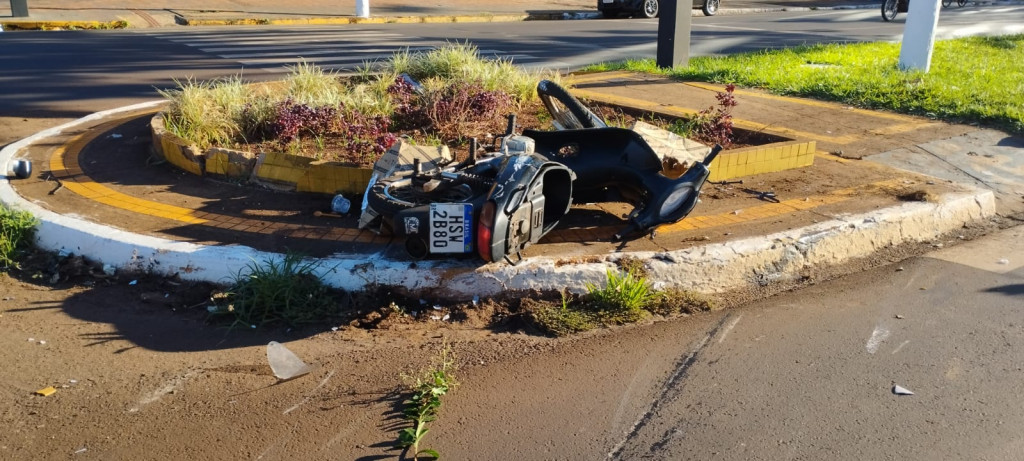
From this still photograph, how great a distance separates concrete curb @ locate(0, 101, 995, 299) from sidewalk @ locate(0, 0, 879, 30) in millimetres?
14967

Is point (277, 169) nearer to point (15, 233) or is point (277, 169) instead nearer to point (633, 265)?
point (15, 233)

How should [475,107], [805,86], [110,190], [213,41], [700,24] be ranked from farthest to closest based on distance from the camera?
[700,24], [213,41], [805,86], [475,107], [110,190]

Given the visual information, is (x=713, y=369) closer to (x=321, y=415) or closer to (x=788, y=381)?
(x=788, y=381)

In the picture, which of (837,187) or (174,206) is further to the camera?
(837,187)

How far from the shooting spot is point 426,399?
365 cm

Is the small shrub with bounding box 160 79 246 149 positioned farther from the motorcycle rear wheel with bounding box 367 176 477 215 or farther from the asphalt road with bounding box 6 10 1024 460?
the asphalt road with bounding box 6 10 1024 460

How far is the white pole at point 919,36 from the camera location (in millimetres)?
11570

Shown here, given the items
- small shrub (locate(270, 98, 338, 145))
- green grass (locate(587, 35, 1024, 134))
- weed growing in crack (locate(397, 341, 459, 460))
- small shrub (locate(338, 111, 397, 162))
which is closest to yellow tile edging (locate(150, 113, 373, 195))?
small shrub (locate(338, 111, 397, 162))

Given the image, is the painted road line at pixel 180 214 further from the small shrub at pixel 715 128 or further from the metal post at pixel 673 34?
the metal post at pixel 673 34

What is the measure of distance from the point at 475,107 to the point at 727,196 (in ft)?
7.89

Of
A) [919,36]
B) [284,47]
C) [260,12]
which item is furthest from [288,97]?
[260,12]

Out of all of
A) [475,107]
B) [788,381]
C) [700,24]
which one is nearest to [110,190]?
[475,107]

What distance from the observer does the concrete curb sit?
4.57 metres

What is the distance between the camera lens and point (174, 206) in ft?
18.7
